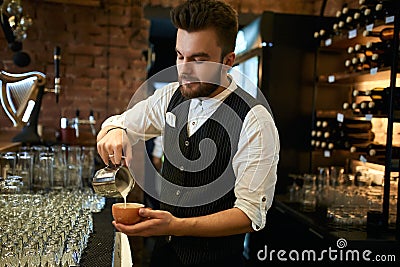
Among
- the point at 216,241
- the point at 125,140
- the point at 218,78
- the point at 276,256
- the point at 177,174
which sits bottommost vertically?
the point at 276,256

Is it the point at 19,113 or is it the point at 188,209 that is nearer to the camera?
the point at 188,209

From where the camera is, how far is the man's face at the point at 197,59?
1388 mm

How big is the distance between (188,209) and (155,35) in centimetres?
553

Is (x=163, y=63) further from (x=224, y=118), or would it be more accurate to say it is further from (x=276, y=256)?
(x=224, y=118)

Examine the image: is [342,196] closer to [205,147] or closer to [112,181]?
[205,147]

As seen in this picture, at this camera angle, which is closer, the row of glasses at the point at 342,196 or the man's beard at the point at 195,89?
the man's beard at the point at 195,89

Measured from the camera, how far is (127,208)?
127 centimetres

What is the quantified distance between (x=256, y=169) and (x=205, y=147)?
27 cm

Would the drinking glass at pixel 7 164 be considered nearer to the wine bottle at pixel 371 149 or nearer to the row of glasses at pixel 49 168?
the row of glasses at pixel 49 168

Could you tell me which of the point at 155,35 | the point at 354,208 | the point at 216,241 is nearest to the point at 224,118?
the point at 216,241

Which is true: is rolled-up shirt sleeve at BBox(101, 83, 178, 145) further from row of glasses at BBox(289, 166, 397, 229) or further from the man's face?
row of glasses at BBox(289, 166, 397, 229)

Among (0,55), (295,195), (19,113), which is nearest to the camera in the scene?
(19,113)

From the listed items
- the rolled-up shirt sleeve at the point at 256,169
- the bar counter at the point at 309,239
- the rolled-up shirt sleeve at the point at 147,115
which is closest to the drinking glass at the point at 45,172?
the rolled-up shirt sleeve at the point at 147,115

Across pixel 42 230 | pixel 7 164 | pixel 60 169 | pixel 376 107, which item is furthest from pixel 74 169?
pixel 376 107
